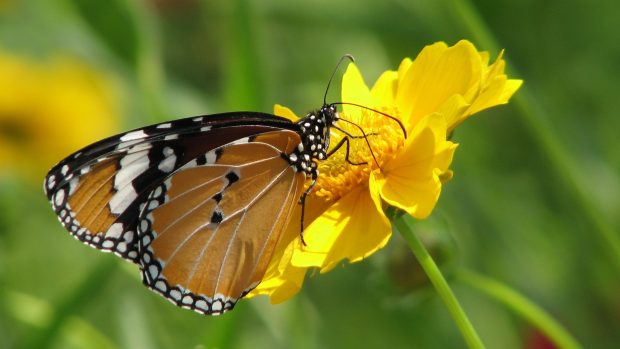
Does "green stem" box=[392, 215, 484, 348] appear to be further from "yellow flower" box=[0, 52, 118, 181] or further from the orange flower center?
"yellow flower" box=[0, 52, 118, 181]

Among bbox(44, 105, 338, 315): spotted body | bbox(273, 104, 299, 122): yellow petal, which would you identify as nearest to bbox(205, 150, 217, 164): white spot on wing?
bbox(44, 105, 338, 315): spotted body

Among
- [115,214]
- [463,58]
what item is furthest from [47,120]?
[463,58]

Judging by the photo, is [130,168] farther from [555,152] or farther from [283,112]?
[555,152]

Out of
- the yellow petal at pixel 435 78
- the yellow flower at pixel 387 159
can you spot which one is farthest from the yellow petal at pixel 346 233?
the yellow petal at pixel 435 78

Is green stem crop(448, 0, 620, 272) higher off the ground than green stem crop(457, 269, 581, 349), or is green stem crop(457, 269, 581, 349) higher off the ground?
green stem crop(448, 0, 620, 272)

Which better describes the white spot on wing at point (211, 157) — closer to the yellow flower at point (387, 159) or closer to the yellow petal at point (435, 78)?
the yellow flower at point (387, 159)

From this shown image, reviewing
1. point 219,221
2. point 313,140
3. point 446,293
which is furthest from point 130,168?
point 446,293
